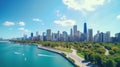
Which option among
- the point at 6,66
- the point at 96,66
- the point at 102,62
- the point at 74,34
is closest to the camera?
the point at 102,62

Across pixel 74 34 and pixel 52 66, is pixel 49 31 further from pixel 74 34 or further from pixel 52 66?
pixel 52 66

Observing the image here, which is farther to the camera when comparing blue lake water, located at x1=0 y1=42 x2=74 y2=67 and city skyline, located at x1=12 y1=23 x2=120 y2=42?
city skyline, located at x1=12 y1=23 x2=120 y2=42

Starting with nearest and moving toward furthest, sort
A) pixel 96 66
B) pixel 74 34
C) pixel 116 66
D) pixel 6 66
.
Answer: pixel 116 66 → pixel 96 66 → pixel 6 66 → pixel 74 34

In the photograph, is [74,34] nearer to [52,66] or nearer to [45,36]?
[45,36]

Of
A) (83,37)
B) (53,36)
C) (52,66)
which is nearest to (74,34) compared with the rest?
(83,37)

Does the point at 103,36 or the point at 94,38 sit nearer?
the point at 103,36

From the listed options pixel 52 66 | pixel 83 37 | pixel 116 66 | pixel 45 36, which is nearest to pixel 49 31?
pixel 45 36

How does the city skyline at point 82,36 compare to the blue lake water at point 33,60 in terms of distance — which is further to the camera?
the city skyline at point 82,36

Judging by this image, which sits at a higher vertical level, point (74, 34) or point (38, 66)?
point (74, 34)

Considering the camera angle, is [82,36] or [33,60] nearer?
[33,60]
